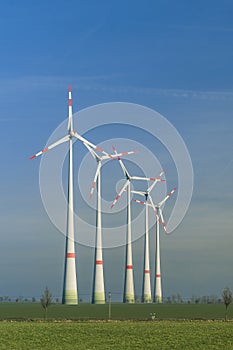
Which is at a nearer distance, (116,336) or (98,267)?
(116,336)

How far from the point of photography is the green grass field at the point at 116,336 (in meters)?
66.4

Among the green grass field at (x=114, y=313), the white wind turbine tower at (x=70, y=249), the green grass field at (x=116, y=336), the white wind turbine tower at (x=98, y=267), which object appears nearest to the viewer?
the green grass field at (x=116, y=336)

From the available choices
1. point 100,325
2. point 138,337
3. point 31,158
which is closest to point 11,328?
point 100,325

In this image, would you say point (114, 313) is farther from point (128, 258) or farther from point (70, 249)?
point (128, 258)

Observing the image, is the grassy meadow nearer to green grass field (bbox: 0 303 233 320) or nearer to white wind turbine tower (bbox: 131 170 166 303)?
green grass field (bbox: 0 303 233 320)

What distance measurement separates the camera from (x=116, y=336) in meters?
71.8

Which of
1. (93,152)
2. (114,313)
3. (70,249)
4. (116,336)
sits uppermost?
(93,152)

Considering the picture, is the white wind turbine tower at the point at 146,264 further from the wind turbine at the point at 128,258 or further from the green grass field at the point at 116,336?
the green grass field at the point at 116,336

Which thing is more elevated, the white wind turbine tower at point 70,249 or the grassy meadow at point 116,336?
the white wind turbine tower at point 70,249

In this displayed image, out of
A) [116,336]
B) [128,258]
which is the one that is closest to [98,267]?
[128,258]

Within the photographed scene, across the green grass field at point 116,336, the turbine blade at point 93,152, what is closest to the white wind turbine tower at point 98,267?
the turbine blade at point 93,152

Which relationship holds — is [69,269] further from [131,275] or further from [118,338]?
[118,338]

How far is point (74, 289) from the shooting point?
130 m

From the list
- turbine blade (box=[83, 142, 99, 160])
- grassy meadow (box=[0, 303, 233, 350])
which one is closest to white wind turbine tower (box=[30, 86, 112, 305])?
turbine blade (box=[83, 142, 99, 160])
